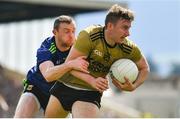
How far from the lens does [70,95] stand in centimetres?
1021

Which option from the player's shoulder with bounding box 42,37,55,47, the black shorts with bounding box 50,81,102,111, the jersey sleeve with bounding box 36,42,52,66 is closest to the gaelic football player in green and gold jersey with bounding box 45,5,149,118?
the black shorts with bounding box 50,81,102,111

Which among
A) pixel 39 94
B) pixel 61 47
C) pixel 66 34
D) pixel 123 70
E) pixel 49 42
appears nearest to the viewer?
pixel 123 70

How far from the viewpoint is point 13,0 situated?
114 ft

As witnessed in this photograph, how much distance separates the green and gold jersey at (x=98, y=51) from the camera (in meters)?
9.87

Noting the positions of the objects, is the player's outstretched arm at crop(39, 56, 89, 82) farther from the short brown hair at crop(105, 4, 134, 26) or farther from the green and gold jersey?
the short brown hair at crop(105, 4, 134, 26)

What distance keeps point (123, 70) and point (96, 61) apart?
13.5 inches

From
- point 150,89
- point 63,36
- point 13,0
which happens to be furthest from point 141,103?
point 63,36

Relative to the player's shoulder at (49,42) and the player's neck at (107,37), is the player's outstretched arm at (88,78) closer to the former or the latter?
the player's neck at (107,37)

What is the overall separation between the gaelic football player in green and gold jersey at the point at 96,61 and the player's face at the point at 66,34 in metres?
0.60

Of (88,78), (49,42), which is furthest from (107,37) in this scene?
(49,42)

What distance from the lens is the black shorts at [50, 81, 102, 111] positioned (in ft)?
33.2

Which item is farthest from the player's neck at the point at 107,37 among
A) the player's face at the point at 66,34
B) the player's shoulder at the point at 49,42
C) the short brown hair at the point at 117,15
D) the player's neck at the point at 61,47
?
the player's shoulder at the point at 49,42

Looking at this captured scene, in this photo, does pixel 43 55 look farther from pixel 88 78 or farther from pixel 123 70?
pixel 123 70

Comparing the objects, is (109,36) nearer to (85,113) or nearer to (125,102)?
(85,113)
